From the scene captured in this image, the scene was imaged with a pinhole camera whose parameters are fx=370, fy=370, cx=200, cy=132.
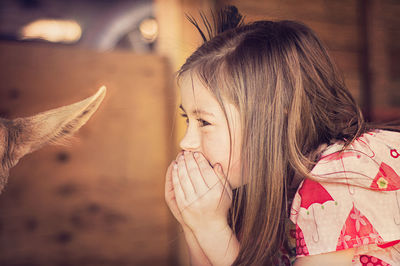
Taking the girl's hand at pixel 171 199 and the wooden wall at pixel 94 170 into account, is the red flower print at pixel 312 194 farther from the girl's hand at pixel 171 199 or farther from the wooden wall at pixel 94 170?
the wooden wall at pixel 94 170

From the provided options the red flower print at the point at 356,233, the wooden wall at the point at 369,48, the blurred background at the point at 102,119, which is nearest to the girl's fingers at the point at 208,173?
the red flower print at the point at 356,233

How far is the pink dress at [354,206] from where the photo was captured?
71 centimetres

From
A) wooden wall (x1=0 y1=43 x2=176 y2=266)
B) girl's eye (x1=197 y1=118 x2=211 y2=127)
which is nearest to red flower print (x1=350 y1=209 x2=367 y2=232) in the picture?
girl's eye (x1=197 y1=118 x2=211 y2=127)

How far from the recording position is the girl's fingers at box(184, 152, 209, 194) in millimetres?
866

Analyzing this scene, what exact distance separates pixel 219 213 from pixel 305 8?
4.46 ft

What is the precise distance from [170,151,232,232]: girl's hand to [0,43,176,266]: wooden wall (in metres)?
0.45

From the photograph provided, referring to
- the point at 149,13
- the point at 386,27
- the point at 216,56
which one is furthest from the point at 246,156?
the point at 386,27

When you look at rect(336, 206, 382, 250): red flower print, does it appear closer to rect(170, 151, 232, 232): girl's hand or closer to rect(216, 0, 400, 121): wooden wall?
rect(170, 151, 232, 232): girl's hand

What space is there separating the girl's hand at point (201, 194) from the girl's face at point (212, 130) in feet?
0.07

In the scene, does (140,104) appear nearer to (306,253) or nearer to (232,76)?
(232,76)

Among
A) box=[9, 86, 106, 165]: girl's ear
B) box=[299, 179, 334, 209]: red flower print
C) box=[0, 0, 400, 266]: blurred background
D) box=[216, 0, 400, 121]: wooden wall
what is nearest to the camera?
box=[9, 86, 106, 165]: girl's ear

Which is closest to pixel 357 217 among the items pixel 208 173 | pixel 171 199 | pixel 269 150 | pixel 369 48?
pixel 269 150

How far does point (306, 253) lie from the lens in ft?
2.39

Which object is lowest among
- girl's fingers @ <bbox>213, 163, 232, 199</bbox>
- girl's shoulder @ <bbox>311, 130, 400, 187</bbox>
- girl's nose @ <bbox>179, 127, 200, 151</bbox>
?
girl's fingers @ <bbox>213, 163, 232, 199</bbox>
